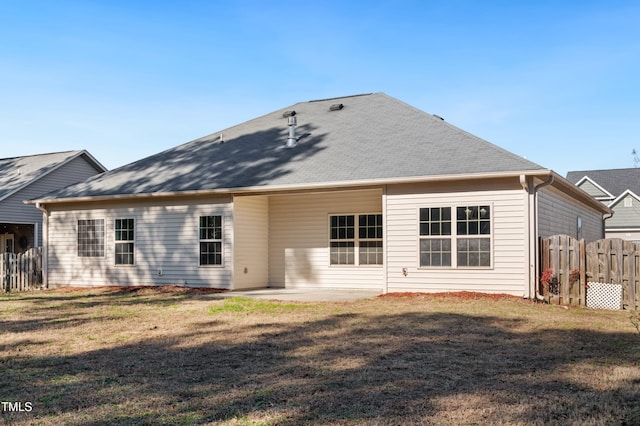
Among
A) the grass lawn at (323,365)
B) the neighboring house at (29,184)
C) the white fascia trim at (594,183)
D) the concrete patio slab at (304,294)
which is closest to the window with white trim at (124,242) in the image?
the concrete patio slab at (304,294)

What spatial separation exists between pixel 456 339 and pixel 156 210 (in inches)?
467

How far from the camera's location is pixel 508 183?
14484 mm

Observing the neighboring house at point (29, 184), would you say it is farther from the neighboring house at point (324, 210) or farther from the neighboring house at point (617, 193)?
the neighboring house at point (617, 193)

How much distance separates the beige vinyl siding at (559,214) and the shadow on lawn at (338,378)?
6072 mm

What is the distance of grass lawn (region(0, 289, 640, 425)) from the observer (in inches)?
210

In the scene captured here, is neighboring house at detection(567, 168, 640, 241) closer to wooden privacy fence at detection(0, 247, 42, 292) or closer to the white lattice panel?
the white lattice panel

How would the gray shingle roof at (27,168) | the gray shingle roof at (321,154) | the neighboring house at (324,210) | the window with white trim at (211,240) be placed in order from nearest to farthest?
the neighboring house at (324,210) < the gray shingle roof at (321,154) < the window with white trim at (211,240) < the gray shingle roof at (27,168)

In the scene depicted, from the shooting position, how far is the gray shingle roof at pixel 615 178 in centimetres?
4597

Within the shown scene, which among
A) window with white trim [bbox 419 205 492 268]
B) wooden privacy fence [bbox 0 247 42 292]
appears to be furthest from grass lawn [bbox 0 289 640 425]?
wooden privacy fence [bbox 0 247 42 292]

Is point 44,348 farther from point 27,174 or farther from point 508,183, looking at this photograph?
point 27,174

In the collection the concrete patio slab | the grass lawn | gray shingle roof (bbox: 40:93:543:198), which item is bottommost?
the concrete patio slab

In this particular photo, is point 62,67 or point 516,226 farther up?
point 62,67

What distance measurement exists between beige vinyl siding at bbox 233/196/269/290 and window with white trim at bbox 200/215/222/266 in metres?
0.52

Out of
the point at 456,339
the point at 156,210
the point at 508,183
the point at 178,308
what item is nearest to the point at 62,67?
the point at 156,210
